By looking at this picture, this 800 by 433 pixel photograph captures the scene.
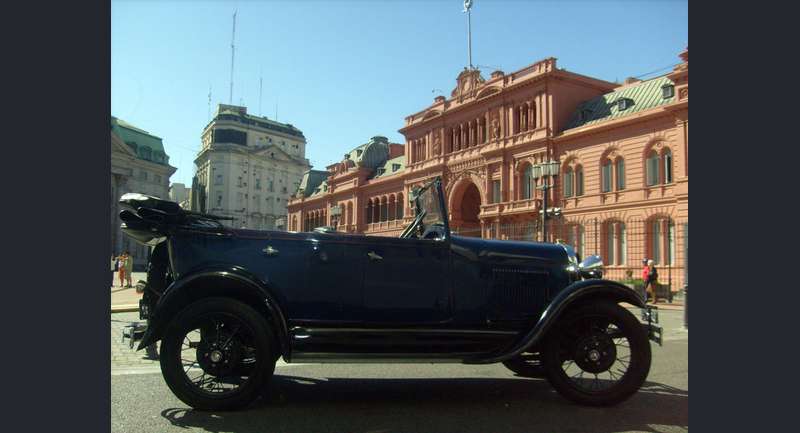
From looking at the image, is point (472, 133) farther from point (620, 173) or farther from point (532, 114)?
point (620, 173)

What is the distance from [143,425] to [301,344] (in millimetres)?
1219

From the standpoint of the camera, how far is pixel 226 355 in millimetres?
4266

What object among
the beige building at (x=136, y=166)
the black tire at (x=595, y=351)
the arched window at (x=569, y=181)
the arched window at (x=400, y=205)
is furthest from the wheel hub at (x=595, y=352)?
the beige building at (x=136, y=166)

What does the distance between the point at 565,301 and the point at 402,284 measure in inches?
52.6

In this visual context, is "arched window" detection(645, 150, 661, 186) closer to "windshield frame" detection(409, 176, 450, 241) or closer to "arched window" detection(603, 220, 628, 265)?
"arched window" detection(603, 220, 628, 265)

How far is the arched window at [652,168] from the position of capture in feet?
93.9

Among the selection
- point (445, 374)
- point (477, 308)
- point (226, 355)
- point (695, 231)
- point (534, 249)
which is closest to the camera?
point (695, 231)

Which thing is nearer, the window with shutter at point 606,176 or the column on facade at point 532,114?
the window with shutter at point 606,176

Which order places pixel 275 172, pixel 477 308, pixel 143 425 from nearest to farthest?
pixel 143 425 < pixel 477 308 < pixel 275 172

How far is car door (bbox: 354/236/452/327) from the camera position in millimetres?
4500

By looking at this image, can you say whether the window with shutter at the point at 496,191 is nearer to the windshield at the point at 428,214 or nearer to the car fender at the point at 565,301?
the windshield at the point at 428,214

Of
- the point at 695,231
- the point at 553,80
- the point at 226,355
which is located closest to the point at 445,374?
the point at 226,355

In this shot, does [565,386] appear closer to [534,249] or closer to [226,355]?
[534,249]

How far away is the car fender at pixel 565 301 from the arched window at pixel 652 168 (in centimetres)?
2670
